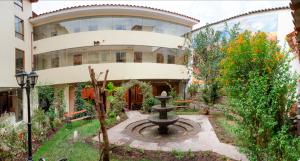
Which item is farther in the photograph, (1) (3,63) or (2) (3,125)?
(1) (3,63)

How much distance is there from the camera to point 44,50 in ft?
68.5

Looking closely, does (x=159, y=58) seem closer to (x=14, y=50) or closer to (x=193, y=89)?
(x=193, y=89)

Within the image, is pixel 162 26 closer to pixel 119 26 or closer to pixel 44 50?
pixel 119 26

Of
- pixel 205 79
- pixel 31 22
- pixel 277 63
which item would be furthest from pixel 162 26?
pixel 277 63

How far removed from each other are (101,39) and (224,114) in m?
13.5

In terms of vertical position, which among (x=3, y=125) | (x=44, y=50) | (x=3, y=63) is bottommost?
(x=3, y=125)

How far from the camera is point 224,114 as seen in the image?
1010 cm

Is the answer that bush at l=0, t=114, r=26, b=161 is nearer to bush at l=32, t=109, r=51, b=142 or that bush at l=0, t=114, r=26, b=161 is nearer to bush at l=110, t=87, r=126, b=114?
bush at l=32, t=109, r=51, b=142

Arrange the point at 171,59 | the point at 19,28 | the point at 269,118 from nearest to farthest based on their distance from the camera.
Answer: the point at 269,118, the point at 19,28, the point at 171,59

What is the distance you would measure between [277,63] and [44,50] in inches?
783

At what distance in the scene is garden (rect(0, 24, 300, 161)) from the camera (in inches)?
215

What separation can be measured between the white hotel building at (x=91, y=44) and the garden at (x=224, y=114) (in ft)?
8.13

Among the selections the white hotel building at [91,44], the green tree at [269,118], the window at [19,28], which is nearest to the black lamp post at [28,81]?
the green tree at [269,118]

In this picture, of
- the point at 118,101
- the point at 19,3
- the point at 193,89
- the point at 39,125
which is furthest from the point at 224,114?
the point at 19,3
